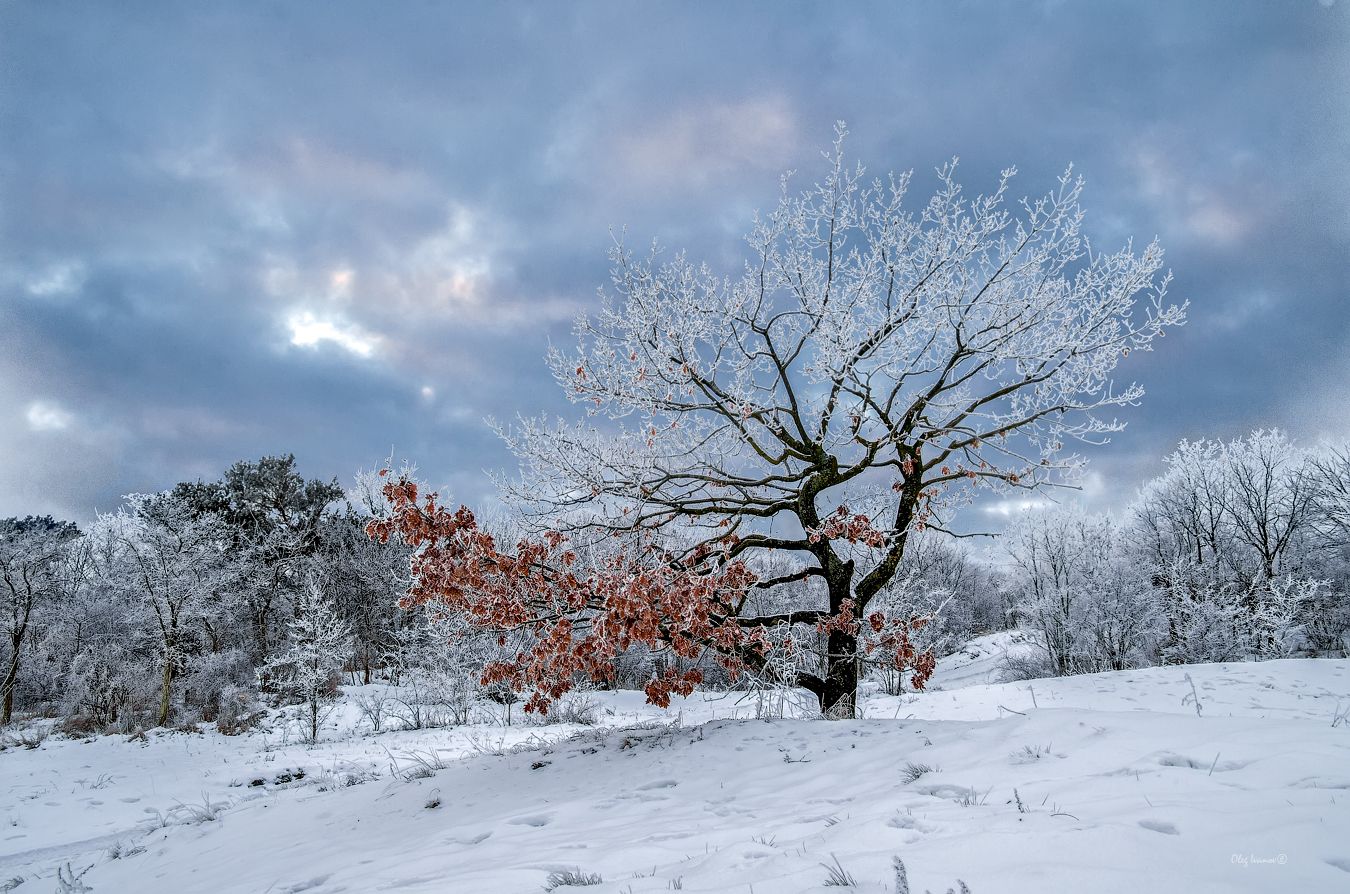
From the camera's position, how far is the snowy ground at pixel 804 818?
236 centimetres

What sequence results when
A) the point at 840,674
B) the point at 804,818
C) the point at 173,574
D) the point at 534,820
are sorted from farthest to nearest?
1. the point at 173,574
2. the point at 840,674
3. the point at 534,820
4. the point at 804,818

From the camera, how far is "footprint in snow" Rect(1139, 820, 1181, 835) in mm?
2482

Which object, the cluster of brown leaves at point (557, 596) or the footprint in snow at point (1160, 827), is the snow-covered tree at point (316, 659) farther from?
the footprint in snow at point (1160, 827)

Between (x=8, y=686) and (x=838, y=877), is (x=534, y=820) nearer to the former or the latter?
(x=838, y=877)

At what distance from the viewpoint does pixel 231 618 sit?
82.4 ft

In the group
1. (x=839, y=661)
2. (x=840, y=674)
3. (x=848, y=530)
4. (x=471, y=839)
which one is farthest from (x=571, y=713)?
(x=471, y=839)

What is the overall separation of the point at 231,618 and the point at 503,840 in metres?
27.2

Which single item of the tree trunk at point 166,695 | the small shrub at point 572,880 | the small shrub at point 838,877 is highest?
the small shrub at point 838,877

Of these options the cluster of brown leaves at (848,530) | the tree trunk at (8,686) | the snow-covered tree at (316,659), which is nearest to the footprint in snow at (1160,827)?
the cluster of brown leaves at (848,530)

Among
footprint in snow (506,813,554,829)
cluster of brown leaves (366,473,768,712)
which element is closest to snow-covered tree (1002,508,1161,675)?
cluster of brown leaves (366,473,768,712)

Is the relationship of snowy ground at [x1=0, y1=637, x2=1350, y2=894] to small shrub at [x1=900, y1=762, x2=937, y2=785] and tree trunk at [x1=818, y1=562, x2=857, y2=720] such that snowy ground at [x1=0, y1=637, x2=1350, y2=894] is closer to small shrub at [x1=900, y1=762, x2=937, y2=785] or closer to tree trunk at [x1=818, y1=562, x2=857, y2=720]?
small shrub at [x1=900, y1=762, x2=937, y2=785]

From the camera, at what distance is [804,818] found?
373cm

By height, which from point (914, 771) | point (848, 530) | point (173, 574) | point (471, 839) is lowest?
point (471, 839)

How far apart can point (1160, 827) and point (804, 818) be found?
1.83 meters
